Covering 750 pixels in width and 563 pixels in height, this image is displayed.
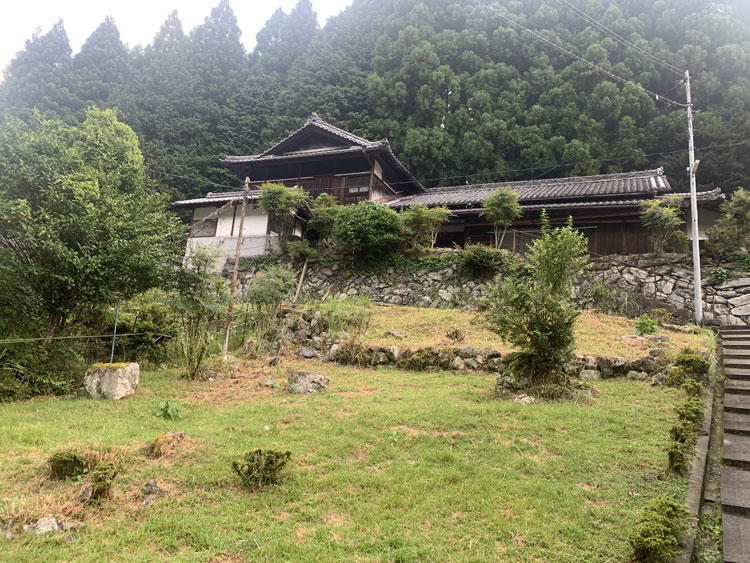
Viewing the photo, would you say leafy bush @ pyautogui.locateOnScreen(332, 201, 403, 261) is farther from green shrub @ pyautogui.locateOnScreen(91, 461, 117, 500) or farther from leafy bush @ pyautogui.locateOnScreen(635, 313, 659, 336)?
green shrub @ pyautogui.locateOnScreen(91, 461, 117, 500)

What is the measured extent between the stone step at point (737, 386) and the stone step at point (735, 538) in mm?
3710

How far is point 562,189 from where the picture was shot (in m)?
18.8

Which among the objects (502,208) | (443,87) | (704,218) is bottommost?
(502,208)

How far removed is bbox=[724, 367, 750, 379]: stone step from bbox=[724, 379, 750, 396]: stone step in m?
0.12

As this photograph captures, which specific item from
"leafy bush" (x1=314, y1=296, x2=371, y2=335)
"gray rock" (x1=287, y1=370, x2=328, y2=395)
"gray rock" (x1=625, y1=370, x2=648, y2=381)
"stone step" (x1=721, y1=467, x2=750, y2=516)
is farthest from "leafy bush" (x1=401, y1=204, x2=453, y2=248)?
"stone step" (x1=721, y1=467, x2=750, y2=516)

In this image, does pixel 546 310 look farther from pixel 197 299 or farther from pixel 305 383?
pixel 197 299

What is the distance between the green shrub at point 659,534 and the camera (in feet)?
8.68

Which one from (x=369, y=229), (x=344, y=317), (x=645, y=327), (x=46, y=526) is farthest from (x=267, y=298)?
(x=645, y=327)

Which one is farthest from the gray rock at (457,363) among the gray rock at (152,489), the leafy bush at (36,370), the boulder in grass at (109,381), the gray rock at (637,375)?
the leafy bush at (36,370)

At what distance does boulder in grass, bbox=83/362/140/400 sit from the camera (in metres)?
6.89

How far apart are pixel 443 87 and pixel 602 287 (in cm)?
2021

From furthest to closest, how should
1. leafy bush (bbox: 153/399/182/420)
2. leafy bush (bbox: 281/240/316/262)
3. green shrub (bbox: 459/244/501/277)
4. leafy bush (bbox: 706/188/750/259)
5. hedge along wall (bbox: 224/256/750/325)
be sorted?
leafy bush (bbox: 281/240/316/262) < green shrub (bbox: 459/244/501/277) < leafy bush (bbox: 706/188/750/259) < hedge along wall (bbox: 224/256/750/325) < leafy bush (bbox: 153/399/182/420)

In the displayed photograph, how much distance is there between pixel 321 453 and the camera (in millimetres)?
4633

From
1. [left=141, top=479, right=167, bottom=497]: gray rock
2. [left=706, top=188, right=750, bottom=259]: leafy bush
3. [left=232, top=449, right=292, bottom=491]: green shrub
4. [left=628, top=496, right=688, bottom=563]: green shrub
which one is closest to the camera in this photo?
[left=628, top=496, right=688, bottom=563]: green shrub
